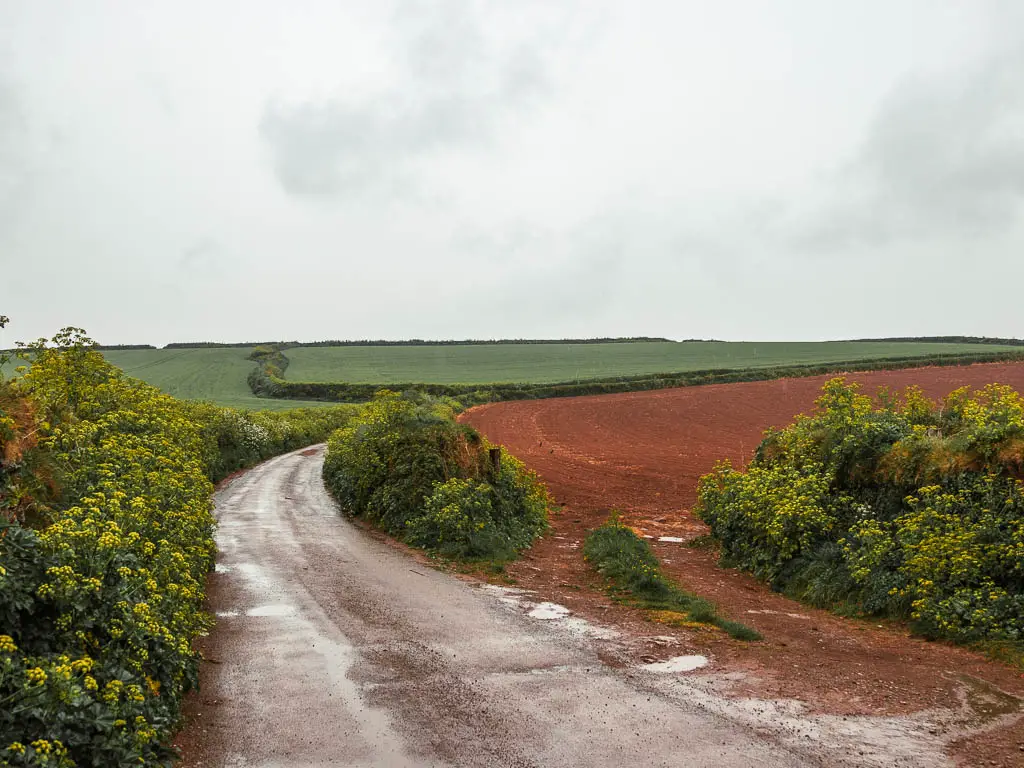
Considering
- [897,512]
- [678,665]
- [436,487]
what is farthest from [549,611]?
[436,487]

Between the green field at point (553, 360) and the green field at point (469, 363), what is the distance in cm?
11

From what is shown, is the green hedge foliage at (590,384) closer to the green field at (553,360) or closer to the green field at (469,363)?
the green field at (469,363)

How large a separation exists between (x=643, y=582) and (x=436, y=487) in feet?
24.2

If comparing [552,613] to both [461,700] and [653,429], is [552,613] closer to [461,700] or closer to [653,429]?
[461,700]

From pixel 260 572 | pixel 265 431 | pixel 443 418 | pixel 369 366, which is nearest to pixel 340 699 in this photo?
pixel 260 572

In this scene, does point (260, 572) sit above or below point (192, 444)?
below

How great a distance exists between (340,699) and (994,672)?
808cm

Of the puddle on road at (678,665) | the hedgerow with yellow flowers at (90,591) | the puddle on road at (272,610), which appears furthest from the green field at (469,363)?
the puddle on road at (678,665)

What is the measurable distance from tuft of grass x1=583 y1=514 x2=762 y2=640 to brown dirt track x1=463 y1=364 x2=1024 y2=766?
38 centimetres

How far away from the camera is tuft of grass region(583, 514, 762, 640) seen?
11555 millimetres

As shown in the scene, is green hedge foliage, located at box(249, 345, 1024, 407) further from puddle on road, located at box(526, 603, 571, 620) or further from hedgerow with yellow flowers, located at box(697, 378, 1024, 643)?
puddle on road, located at box(526, 603, 571, 620)

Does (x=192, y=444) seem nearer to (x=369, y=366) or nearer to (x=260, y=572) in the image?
(x=260, y=572)

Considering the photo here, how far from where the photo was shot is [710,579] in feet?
49.5

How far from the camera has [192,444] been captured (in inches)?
821
